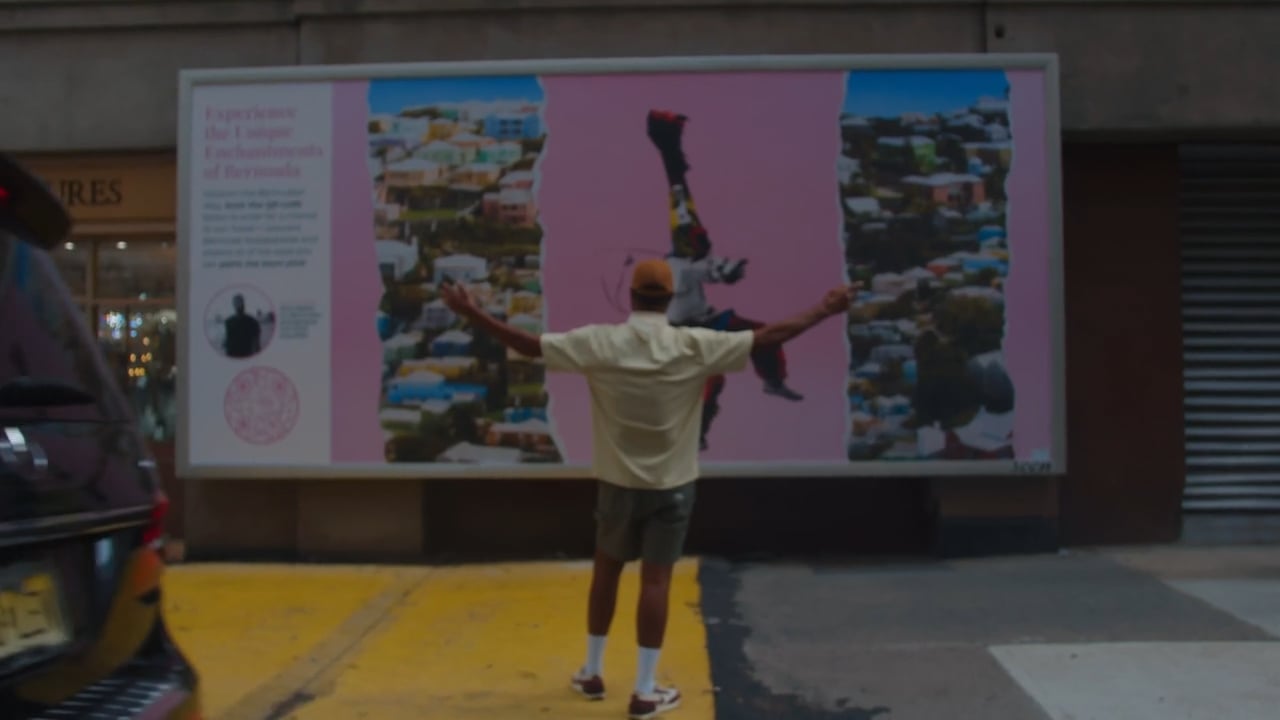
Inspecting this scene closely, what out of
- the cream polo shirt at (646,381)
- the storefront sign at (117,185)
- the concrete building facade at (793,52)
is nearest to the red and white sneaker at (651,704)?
the cream polo shirt at (646,381)

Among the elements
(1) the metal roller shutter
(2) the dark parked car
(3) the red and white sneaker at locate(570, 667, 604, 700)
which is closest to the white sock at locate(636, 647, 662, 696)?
(3) the red and white sneaker at locate(570, 667, 604, 700)

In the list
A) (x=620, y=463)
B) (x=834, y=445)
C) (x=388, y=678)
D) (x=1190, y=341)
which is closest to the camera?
(x=620, y=463)

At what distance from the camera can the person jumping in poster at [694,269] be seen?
7816 mm

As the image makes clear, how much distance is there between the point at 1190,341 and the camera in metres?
8.55

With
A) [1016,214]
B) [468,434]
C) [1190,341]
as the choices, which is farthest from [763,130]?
[1190,341]

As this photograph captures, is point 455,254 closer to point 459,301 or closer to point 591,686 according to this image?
point 459,301

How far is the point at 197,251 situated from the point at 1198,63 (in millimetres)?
6845

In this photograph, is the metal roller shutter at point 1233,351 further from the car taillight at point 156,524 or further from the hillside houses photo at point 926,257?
the car taillight at point 156,524

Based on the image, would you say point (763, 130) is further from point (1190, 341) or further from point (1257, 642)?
point (1257, 642)

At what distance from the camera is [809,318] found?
464cm

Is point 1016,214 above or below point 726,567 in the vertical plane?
above

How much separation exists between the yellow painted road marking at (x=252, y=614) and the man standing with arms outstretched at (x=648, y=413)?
5.99ft

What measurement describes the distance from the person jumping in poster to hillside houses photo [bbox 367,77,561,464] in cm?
85

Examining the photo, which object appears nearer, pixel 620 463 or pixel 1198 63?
pixel 620 463
